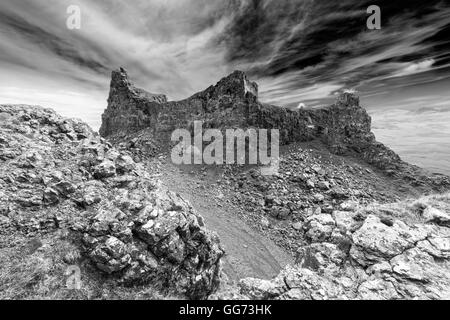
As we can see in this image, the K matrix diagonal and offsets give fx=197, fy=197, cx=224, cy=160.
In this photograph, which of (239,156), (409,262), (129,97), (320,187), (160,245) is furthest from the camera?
(129,97)

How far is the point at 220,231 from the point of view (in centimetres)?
3550

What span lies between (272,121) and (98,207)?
53110 mm

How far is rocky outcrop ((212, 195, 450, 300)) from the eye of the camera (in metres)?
8.29

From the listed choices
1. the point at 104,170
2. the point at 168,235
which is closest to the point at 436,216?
the point at 168,235

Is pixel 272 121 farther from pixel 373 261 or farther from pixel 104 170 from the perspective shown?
pixel 373 261

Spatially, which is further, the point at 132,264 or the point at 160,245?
the point at 160,245

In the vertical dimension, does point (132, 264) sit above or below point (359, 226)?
below

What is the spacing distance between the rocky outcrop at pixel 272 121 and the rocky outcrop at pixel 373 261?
49.1 m

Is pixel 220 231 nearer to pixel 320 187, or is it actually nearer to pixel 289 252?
pixel 289 252

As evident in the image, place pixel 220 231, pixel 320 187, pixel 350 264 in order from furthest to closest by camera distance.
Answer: pixel 320 187, pixel 220 231, pixel 350 264

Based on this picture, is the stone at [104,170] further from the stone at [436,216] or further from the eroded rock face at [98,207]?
the stone at [436,216]

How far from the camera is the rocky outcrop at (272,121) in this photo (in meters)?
57.6
